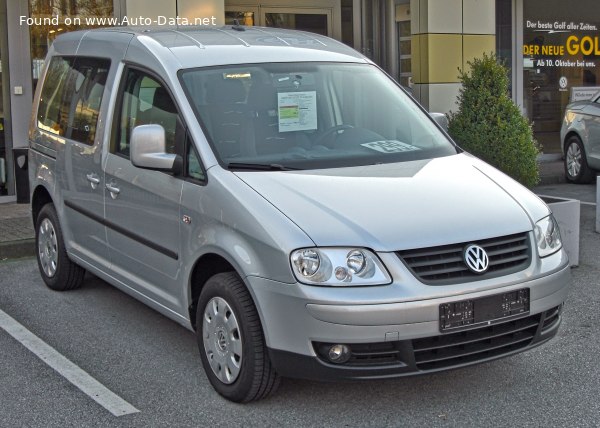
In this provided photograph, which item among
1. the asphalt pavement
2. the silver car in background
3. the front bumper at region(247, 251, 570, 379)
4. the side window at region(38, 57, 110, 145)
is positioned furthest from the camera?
the silver car in background

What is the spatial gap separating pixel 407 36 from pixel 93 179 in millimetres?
7843

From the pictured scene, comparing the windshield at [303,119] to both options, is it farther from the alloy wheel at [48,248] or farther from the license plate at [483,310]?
the alloy wheel at [48,248]

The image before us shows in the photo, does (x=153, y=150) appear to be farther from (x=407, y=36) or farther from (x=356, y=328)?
(x=407, y=36)

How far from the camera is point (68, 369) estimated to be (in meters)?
5.39

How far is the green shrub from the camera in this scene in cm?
800

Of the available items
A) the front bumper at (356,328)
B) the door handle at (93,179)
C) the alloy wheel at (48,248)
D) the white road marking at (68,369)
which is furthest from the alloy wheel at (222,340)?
the alloy wheel at (48,248)

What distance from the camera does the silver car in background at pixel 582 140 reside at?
41.0ft

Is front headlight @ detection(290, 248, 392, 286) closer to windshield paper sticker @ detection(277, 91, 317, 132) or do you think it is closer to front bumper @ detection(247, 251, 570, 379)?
front bumper @ detection(247, 251, 570, 379)

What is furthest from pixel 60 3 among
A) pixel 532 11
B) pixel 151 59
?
pixel 532 11

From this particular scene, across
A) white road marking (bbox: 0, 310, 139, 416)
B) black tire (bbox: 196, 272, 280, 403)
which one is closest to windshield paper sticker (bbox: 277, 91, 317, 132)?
black tire (bbox: 196, 272, 280, 403)

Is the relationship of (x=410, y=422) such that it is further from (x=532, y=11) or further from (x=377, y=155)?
(x=532, y=11)

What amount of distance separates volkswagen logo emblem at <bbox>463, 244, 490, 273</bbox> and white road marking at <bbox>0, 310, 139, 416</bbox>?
1.85 m

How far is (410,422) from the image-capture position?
4.54 meters

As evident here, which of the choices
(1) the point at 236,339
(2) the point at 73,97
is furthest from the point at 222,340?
(2) the point at 73,97
